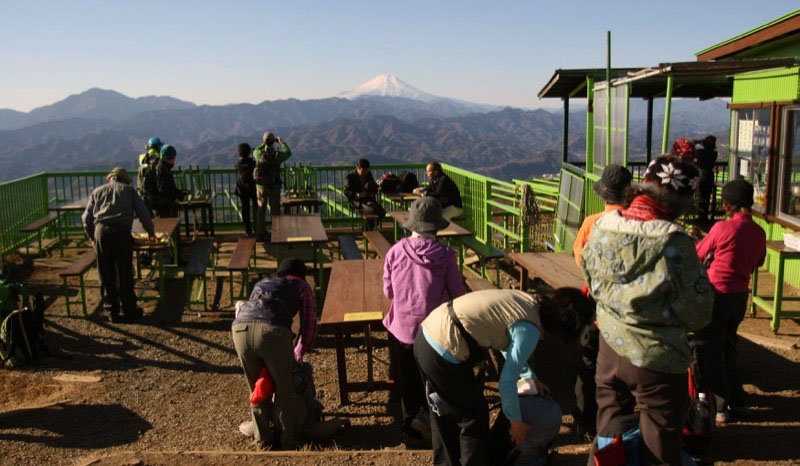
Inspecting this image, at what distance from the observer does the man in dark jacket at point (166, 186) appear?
10844 millimetres

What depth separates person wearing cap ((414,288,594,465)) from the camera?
11.7 ft

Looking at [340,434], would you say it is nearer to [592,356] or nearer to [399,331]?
[399,331]

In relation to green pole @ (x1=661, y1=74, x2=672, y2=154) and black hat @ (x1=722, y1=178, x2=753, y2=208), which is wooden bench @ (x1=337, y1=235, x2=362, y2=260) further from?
black hat @ (x1=722, y1=178, x2=753, y2=208)

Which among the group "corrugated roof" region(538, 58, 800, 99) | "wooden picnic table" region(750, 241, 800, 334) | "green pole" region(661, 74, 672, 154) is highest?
"corrugated roof" region(538, 58, 800, 99)

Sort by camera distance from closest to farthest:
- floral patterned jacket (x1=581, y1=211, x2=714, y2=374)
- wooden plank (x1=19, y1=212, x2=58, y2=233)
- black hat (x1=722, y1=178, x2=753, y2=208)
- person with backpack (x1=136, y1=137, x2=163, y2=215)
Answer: floral patterned jacket (x1=581, y1=211, x2=714, y2=374), black hat (x1=722, y1=178, x2=753, y2=208), person with backpack (x1=136, y1=137, x2=163, y2=215), wooden plank (x1=19, y1=212, x2=58, y2=233)

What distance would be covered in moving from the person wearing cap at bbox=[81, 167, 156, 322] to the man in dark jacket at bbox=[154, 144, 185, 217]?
2.47 m

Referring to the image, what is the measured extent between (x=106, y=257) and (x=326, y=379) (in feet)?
10.6

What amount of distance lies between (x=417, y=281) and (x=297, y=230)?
15.7 feet

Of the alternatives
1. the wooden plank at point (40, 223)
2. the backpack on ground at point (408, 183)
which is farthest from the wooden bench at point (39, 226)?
the backpack on ground at point (408, 183)

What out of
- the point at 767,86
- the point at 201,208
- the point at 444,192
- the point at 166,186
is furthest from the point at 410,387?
the point at 201,208

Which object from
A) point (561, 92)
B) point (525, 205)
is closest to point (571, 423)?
point (525, 205)

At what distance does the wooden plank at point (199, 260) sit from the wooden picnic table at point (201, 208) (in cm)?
272

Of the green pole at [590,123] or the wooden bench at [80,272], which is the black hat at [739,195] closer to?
the wooden bench at [80,272]

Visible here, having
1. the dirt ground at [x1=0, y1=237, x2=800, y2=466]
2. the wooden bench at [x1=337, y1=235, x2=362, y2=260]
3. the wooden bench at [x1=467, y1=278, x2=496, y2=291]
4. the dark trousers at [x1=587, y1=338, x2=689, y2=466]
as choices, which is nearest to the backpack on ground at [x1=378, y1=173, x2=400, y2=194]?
the wooden bench at [x1=337, y1=235, x2=362, y2=260]
